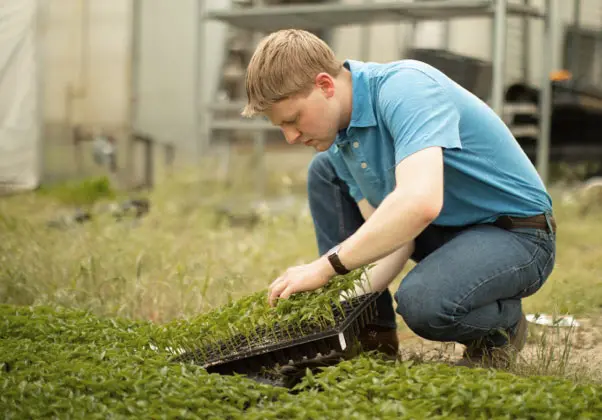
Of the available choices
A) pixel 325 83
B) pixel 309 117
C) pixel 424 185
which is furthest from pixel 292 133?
Answer: pixel 424 185

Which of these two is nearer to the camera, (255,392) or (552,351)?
(255,392)

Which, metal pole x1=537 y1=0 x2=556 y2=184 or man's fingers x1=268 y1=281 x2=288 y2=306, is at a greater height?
metal pole x1=537 y1=0 x2=556 y2=184

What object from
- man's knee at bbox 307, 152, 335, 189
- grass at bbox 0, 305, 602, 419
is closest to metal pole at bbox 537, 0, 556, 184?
man's knee at bbox 307, 152, 335, 189

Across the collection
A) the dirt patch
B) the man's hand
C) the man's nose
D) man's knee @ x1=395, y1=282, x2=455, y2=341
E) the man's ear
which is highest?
the man's ear

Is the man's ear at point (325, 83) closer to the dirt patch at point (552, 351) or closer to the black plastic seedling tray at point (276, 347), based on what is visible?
the black plastic seedling tray at point (276, 347)

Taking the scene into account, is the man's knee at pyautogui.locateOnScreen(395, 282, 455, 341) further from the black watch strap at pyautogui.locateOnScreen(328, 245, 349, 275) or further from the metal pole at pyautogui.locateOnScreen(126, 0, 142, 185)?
the metal pole at pyautogui.locateOnScreen(126, 0, 142, 185)

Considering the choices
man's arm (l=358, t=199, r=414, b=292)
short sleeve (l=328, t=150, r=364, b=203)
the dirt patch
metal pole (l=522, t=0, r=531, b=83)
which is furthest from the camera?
metal pole (l=522, t=0, r=531, b=83)

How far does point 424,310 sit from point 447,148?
20.9 inches

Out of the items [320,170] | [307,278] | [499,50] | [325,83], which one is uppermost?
[499,50]

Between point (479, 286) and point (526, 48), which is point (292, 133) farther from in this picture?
point (526, 48)

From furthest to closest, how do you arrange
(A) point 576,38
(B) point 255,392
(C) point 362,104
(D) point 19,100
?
1. (A) point 576,38
2. (D) point 19,100
3. (C) point 362,104
4. (B) point 255,392

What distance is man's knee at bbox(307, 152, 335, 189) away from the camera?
3576 mm

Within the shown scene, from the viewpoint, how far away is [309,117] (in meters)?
2.86

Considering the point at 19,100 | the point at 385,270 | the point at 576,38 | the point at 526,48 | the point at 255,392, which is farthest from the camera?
the point at 576,38
